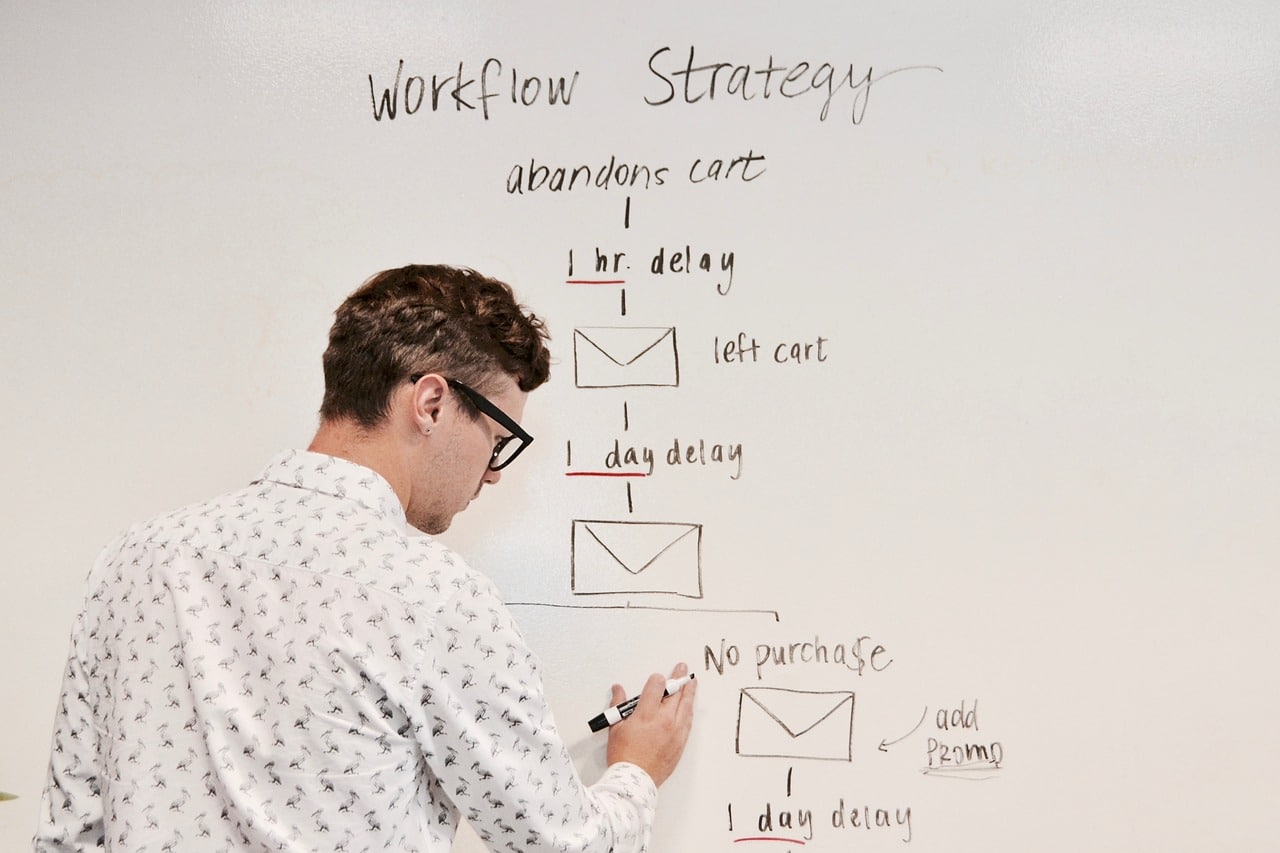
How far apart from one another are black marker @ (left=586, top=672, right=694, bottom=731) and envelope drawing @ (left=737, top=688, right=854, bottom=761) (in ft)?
0.26

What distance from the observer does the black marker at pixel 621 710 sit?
1.17m

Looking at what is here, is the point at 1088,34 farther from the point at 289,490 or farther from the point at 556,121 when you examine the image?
the point at 289,490

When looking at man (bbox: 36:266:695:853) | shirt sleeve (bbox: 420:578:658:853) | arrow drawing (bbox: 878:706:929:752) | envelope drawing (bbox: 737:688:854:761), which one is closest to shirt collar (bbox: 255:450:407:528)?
man (bbox: 36:266:695:853)

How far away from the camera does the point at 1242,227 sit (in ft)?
4.16

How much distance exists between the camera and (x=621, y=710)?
1.19m

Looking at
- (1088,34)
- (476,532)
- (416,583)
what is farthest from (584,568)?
(1088,34)

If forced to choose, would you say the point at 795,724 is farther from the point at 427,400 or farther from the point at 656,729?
the point at 427,400

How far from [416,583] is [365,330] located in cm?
23

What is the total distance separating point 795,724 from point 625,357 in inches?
18.5

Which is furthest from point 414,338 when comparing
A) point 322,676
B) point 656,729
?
point 656,729

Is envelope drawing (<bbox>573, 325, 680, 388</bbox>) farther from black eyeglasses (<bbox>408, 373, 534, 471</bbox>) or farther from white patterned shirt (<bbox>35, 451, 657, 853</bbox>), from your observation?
white patterned shirt (<bbox>35, 451, 657, 853</bbox>)

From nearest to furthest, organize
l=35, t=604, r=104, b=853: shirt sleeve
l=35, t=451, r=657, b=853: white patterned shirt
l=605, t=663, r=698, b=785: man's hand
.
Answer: l=35, t=451, r=657, b=853: white patterned shirt
l=35, t=604, r=104, b=853: shirt sleeve
l=605, t=663, r=698, b=785: man's hand

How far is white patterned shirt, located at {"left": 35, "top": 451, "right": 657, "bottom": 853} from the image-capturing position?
2.57ft

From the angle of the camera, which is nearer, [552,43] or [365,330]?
[365,330]
